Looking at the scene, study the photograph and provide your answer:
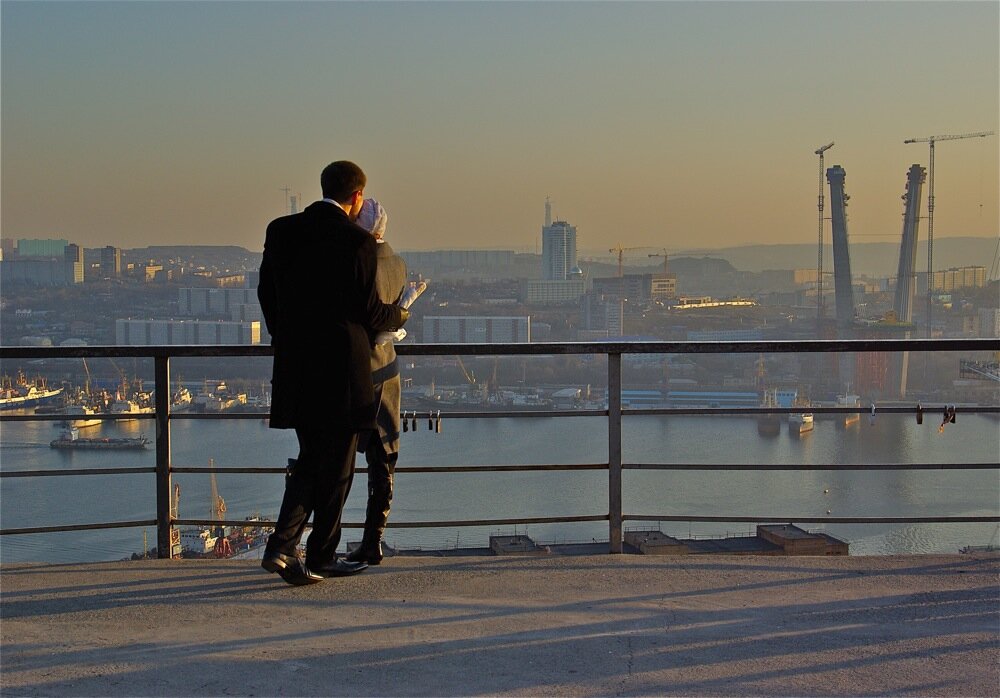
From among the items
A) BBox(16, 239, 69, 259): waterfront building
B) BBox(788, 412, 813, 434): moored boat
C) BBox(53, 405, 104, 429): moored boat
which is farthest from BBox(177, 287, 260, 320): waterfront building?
BBox(16, 239, 69, 259): waterfront building

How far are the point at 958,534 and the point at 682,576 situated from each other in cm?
1231

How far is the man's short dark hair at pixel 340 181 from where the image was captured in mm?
4699

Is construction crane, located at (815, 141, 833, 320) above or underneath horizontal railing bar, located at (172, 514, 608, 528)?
above

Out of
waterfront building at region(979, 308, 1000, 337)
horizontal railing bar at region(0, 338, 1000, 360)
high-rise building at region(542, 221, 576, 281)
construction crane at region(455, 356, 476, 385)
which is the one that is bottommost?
construction crane at region(455, 356, 476, 385)

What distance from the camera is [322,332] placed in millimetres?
4566

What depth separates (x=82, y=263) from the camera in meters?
17.7

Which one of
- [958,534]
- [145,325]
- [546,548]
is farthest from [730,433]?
[546,548]

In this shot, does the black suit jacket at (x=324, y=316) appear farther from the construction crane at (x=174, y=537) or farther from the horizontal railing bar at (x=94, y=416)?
the construction crane at (x=174, y=537)

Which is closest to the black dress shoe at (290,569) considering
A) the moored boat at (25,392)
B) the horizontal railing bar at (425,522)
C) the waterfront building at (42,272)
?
the horizontal railing bar at (425,522)

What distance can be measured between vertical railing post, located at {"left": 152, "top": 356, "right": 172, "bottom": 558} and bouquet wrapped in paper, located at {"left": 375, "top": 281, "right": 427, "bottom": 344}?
130cm

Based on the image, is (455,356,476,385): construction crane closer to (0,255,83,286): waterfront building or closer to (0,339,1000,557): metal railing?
(0,339,1000,557): metal railing

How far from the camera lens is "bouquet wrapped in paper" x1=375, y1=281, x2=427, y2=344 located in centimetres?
478

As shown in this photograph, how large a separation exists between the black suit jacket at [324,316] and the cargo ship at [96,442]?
217 centimetres

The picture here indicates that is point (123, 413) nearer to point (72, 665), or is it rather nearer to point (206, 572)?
point (206, 572)
